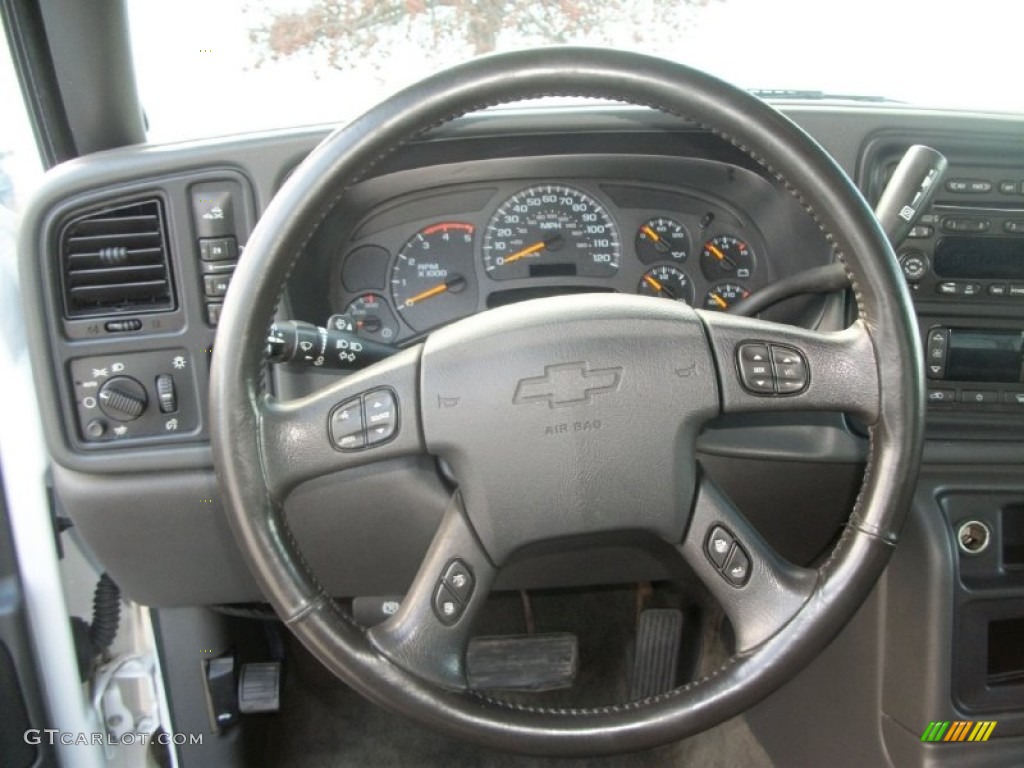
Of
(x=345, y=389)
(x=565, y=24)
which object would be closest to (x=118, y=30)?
(x=565, y=24)

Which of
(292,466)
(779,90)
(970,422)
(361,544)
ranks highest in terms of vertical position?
(779,90)

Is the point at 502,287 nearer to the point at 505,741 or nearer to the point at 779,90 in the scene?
the point at 779,90

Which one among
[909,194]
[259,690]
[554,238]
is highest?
[909,194]

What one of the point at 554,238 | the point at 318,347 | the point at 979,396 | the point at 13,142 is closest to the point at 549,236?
the point at 554,238

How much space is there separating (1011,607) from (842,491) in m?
0.32

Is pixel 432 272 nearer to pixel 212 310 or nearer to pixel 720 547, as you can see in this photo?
pixel 212 310

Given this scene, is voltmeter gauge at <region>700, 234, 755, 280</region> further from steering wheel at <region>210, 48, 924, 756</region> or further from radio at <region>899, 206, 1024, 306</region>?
steering wheel at <region>210, 48, 924, 756</region>

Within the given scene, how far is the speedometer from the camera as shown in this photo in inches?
57.9

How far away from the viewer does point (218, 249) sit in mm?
1334

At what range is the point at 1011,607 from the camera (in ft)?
4.79

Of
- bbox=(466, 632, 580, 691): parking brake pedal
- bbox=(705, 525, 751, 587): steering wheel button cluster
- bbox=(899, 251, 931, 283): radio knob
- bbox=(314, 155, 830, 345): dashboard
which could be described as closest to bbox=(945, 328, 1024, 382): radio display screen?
bbox=(899, 251, 931, 283): radio knob

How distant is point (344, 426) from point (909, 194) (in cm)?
71

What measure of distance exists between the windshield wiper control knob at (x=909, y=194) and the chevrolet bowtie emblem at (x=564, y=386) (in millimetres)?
402

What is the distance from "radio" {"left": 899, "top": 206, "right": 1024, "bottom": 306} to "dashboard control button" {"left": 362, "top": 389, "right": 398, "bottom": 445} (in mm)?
819
